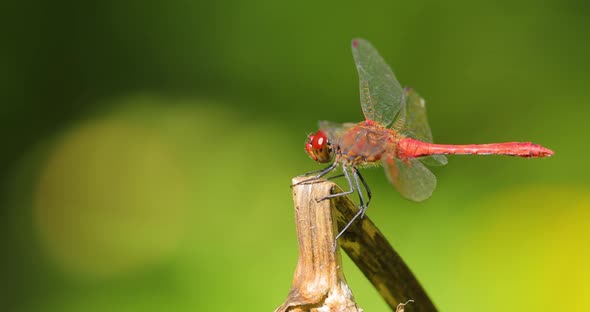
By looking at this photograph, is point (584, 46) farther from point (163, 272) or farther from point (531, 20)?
point (163, 272)

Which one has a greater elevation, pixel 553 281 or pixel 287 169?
pixel 287 169

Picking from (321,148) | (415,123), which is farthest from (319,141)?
(415,123)

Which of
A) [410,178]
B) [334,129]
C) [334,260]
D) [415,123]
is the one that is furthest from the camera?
[415,123]

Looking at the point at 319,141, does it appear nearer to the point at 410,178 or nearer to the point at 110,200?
the point at 410,178

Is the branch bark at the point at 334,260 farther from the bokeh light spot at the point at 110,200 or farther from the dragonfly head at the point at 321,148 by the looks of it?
the bokeh light spot at the point at 110,200

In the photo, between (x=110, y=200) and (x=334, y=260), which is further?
(x=110, y=200)

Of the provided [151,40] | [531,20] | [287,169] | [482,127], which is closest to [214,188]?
[287,169]

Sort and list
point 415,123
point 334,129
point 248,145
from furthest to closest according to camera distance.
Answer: point 248,145, point 415,123, point 334,129
